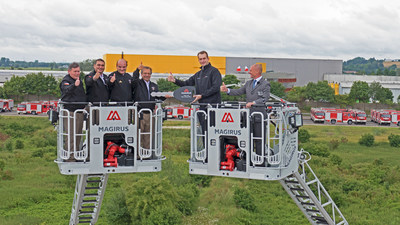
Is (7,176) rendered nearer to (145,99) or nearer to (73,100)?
(73,100)

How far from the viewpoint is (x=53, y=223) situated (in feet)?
93.5

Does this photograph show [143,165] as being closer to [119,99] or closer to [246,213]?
[119,99]

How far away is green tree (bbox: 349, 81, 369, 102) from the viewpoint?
3669 inches

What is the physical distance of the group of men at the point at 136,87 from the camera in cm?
1330

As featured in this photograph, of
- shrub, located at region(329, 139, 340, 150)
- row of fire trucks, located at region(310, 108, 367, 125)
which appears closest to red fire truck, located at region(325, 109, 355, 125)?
row of fire trucks, located at region(310, 108, 367, 125)

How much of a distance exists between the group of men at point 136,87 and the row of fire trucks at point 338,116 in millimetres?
62426

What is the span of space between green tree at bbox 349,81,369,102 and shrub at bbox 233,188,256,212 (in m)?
66.6

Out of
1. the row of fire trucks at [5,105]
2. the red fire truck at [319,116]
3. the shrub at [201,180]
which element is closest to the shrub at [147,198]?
the shrub at [201,180]

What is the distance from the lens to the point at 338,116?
7588 centimetres

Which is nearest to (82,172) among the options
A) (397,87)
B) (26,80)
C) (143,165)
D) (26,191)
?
(143,165)

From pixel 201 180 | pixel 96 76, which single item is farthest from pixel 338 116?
pixel 96 76

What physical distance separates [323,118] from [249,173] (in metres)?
63.9

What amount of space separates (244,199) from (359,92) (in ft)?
223

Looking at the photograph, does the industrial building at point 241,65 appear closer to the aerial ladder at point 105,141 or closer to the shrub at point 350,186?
the shrub at point 350,186
